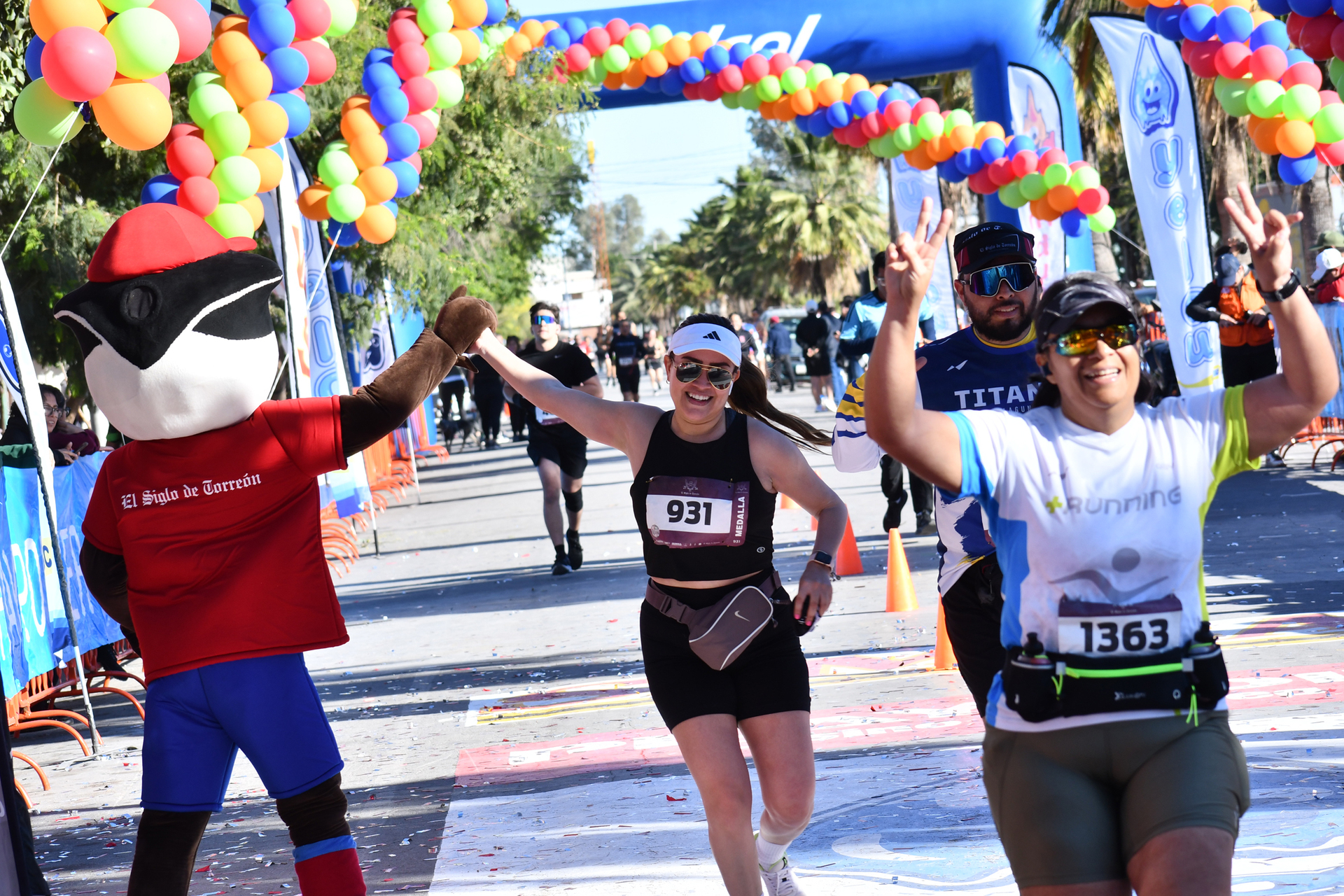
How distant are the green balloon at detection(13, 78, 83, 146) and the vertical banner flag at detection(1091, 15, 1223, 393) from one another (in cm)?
836

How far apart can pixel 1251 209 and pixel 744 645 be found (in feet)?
6.00

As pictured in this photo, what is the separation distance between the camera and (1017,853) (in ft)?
9.00

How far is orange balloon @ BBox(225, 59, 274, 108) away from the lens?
7.17 meters

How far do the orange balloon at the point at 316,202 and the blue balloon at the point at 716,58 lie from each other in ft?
17.5

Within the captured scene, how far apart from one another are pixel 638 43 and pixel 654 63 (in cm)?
25

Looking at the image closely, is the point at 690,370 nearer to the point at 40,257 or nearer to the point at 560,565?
the point at 560,565

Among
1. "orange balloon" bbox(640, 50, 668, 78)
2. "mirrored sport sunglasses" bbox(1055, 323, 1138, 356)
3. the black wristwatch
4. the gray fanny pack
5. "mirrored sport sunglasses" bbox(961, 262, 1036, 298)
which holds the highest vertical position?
"orange balloon" bbox(640, 50, 668, 78)

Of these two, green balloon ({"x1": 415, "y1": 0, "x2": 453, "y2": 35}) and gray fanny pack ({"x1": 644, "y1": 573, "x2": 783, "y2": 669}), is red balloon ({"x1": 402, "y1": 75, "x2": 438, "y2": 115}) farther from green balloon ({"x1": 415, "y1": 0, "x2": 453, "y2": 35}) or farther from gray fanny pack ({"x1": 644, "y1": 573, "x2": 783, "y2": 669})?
gray fanny pack ({"x1": 644, "y1": 573, "x2": 783, "y2": 669})

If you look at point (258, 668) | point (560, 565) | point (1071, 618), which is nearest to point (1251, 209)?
point (1071, 618)

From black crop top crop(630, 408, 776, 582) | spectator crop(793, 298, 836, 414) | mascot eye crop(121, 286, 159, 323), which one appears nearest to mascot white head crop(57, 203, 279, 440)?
mascot eye crop(121, 286, 159, 323)

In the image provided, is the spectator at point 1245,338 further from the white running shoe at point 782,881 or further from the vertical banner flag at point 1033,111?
the white running shoe at point 782,881

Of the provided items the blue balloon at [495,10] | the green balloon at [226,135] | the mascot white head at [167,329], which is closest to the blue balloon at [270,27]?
the green balloon at [226,135]

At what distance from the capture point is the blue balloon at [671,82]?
42.5 feet

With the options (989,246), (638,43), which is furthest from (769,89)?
(989,246)
